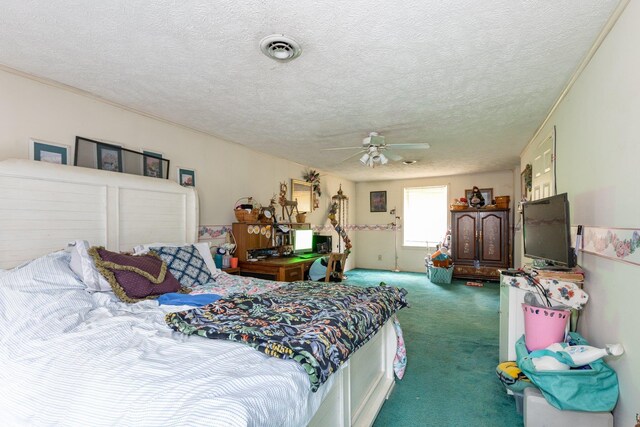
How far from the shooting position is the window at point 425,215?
685 centimetres

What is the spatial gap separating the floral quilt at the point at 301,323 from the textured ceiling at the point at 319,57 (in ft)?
4.99

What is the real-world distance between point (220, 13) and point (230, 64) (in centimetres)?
51

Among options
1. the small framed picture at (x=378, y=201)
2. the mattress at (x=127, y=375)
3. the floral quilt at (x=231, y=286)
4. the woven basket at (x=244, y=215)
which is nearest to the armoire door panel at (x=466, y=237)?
the small framed picture at (x=378, y=201)

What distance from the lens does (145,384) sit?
38.1 inches

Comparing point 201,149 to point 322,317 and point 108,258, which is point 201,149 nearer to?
point 108,258

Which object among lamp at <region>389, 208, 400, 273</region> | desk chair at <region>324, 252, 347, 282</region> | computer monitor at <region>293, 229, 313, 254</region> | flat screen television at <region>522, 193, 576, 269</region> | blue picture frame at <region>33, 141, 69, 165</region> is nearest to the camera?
flat screen television at <region>522, 193, 576, 269</region>

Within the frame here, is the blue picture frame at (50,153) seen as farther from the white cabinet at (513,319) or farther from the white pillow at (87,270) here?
the white cabinet at (513,319)

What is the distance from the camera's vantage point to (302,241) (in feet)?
15.9

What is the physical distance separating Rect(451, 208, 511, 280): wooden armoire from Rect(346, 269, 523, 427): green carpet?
1.36 metres

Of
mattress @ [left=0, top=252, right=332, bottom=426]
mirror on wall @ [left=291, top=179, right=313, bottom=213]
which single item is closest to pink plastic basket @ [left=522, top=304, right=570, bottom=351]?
mattress @ [left=0, top=252, right=332, bottom=426]

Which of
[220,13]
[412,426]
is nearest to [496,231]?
[412,426]

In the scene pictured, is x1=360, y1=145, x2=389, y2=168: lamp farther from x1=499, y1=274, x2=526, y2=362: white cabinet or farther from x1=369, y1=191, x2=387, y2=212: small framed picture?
x1=369, y1=191, x2=387, y2=212: small framed picture

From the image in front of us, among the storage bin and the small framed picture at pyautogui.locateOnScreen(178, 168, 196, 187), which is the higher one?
the small framed picture at pyautogui.locateOnScreen(178, 168, 196, 187)

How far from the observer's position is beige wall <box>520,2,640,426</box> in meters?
1.38
